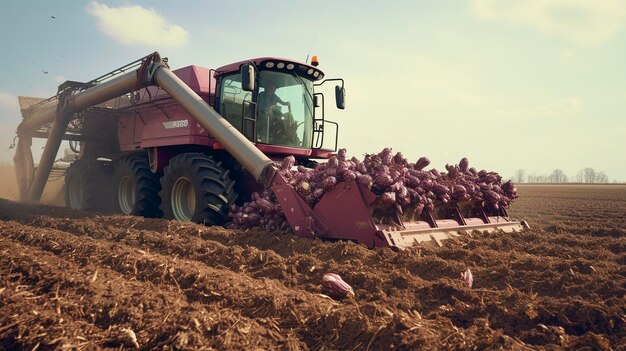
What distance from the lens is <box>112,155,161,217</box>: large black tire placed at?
8.20 m

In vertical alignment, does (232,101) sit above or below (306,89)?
below

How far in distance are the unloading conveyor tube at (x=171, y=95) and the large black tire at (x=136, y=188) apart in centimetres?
142

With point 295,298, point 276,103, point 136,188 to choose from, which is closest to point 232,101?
point 276,103

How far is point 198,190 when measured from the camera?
21.6ft

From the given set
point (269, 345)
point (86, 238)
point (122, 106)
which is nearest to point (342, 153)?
point (86, 238)

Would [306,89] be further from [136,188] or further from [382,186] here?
[136,188]

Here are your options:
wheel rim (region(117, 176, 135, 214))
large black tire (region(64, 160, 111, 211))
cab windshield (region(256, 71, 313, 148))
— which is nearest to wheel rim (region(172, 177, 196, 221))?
cab windshield (region(256, 71, 313, 148))

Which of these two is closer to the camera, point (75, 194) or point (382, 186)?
point (382, 186)

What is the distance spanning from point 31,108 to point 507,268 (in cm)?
1251

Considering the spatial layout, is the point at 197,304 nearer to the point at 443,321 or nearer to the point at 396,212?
the point at 443,321

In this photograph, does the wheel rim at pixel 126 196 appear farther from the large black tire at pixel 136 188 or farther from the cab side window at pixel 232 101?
the cab side window at pixel 232 101

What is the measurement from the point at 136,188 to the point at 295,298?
6.00m

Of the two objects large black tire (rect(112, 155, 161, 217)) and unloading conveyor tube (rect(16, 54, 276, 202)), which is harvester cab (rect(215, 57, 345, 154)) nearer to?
unloading conveyor tube (rect(16, 54, 276, 202))

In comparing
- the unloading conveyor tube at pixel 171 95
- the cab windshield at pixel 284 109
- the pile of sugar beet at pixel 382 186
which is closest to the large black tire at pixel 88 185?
the unloading conveyor tube at pixel 171 95
